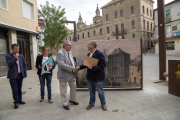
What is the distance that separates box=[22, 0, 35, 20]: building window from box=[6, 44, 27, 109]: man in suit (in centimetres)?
844

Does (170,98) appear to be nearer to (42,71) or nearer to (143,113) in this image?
(143,113)

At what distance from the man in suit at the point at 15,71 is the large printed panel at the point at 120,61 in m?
1.96

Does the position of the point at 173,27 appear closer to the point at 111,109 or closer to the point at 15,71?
the point at 111,109

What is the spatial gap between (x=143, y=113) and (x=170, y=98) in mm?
1460

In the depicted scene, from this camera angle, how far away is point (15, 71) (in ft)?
11.9

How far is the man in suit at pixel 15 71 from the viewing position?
3544 millimetres

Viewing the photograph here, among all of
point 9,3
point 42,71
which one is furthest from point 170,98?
point 9,3

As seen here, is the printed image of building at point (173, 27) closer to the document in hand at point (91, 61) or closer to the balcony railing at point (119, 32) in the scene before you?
the balcony railing at point (119, 32)

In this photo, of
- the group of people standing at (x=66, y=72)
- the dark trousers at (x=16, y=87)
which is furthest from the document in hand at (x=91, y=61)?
the dark trousers at (x=16, y=87)

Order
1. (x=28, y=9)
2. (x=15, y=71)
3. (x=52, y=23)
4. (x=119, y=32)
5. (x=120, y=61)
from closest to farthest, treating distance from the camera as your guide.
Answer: (x=15, y=71)
(x=120, y=61)
(x=28, y=9)
(x=52, y=23)
(x=119, y=32)

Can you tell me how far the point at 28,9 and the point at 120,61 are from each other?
33.4ft

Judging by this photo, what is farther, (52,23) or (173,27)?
(173,27)

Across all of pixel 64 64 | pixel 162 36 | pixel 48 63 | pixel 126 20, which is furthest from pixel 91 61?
pixel 126 20

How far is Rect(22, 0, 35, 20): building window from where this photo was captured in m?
10.7
